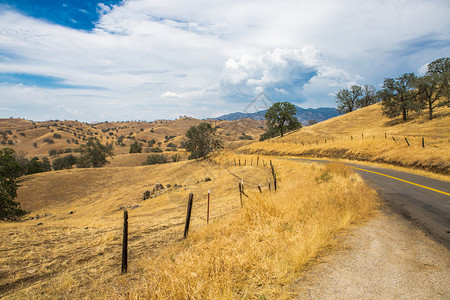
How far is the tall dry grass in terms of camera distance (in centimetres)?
402

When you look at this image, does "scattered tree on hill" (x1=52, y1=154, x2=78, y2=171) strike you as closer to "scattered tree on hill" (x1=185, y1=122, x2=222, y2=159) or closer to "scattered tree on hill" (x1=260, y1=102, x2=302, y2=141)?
"scattered tree on hill" (x1=185, y1=122, x2=222, y2=159)

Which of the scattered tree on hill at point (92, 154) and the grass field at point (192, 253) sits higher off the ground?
the scattered tree on hill at point (92, 154)

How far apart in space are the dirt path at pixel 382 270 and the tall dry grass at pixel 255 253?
47 cm

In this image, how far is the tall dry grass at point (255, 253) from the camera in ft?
13.2

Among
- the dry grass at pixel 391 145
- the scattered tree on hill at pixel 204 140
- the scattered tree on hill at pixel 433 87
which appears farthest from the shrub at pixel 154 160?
the scattered tree on hill at pixel 433 87

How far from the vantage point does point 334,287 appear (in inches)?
169

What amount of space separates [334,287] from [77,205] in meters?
36.6

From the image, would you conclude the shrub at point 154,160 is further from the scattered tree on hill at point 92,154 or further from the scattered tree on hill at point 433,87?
the scattered tree on hill at point 433,87

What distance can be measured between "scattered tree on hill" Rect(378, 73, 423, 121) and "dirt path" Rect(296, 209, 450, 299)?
58752 mm

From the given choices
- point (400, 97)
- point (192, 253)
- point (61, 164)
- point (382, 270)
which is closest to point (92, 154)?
point (61, 164)

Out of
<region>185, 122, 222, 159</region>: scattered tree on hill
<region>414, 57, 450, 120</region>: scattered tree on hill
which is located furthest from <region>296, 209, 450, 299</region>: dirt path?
<region>414, 57, 450, 120</region>: scattered tree on hill

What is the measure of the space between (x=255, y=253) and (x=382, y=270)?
2.96 meters

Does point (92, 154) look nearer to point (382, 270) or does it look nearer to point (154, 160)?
point (154, 160)

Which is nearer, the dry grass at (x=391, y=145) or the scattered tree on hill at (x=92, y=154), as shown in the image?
the dry grass at (x=391, y=145)
